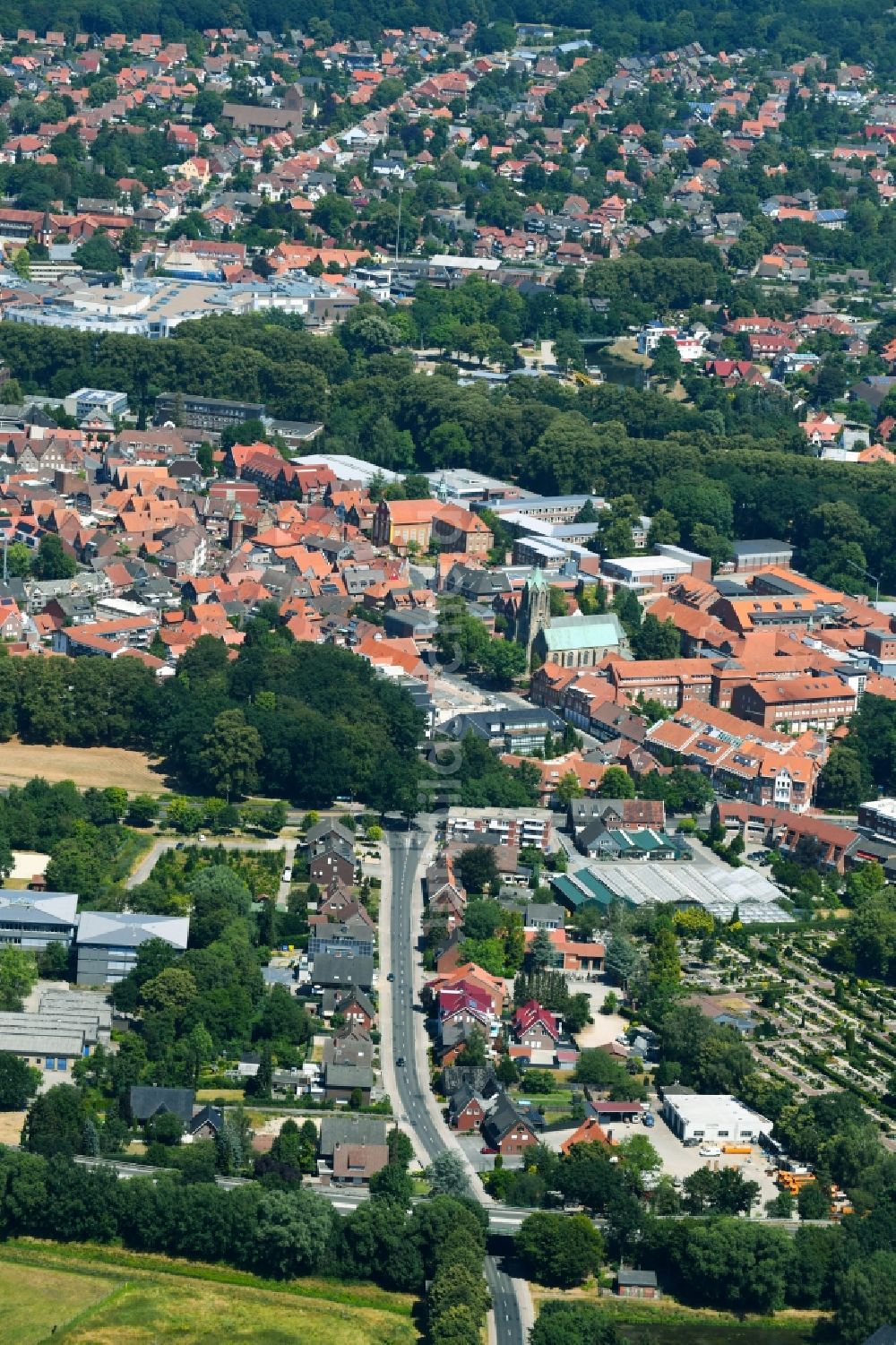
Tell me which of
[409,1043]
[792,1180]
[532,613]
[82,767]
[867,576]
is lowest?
[867,576]

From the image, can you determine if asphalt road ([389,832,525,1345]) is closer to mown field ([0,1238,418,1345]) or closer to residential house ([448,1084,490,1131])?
residential house ([448,1084,490,1131])

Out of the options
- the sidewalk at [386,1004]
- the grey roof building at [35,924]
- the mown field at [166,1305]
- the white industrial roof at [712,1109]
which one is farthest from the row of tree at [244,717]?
the mown field at [166,1305]

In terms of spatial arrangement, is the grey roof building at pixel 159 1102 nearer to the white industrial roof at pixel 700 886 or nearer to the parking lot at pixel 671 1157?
the parking lot at pixel 671 1157

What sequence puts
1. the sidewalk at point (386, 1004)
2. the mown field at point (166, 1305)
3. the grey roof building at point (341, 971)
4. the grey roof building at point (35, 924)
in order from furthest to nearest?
the grey roof building at point (35, 924)
the grey roof building at point (341, 971)
the sidewalk at point (386, 1004)
the mown field at point (166, 1305)

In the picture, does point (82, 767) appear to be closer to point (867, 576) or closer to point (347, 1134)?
point (347, 1134)

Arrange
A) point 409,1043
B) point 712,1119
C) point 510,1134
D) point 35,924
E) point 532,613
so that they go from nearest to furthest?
point 510,1134 < point 712,1119 < point 409,1043 < point 35,924 < point 532,613

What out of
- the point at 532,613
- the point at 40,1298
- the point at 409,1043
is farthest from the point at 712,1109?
the point at 532,613

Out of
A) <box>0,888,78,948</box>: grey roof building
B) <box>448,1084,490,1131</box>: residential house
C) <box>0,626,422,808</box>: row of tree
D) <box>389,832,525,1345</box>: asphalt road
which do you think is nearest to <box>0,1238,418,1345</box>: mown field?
<box>389,832,525,1345</box>: asphalt road

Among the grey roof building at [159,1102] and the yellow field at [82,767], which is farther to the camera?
the yellow field at [82,767]
